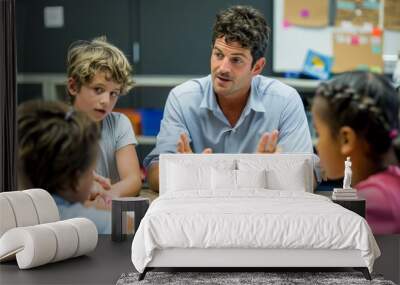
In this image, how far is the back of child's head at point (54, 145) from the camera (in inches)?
298

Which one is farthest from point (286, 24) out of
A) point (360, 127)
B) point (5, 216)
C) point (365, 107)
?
point (5, 216)

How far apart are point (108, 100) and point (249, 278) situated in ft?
9.35

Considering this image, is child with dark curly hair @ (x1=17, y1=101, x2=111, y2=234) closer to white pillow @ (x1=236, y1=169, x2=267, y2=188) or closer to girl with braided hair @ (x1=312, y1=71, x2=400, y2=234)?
white pillow @ (x1=236, y1=169, x2=267, y2=188)

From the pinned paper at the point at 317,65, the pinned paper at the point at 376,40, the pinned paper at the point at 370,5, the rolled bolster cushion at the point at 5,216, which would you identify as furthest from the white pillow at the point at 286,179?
the rolled bolster cushion at the point at 5,216

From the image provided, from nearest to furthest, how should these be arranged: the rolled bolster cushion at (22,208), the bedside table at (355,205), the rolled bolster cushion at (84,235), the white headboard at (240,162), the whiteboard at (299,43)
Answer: the rolled bolster cushion at (22,208) < the rolled bolster cushion at (84,235) < the bedside table at (355,205) < the white headboard at (240,162) < the whiteboard at (299,43)

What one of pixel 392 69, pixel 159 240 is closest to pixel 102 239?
pixel 159 240

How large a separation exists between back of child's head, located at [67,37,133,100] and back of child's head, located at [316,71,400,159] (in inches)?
75.6

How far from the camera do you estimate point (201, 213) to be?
547 cm

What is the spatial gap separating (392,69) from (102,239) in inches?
129

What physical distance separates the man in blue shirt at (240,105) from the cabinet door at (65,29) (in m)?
0.90

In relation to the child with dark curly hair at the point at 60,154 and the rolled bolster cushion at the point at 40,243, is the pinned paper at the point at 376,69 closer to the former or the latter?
the child with dark curly hair at the point at 60,154

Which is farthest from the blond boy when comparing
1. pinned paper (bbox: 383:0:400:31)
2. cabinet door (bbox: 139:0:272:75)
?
pinned paper (bbox: 383:0:400:31)

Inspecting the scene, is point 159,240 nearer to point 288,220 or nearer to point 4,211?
point 288,220

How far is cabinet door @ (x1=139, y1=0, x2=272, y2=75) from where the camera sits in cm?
761
